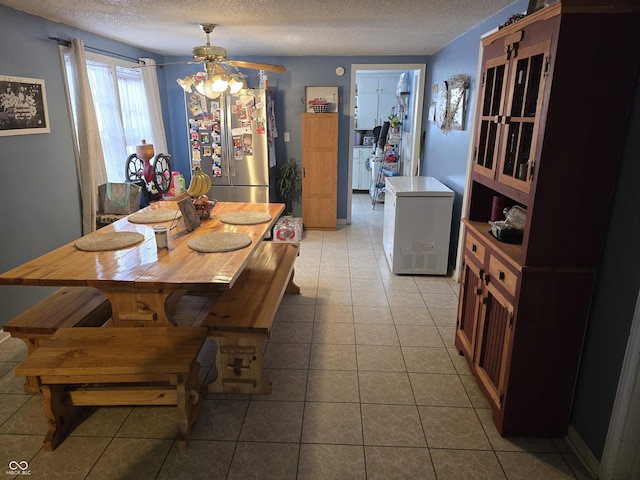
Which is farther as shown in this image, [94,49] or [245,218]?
[94,49]

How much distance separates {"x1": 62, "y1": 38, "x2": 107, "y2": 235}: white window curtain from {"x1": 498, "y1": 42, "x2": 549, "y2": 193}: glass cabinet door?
3288mm

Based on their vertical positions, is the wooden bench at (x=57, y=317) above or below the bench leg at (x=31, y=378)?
above

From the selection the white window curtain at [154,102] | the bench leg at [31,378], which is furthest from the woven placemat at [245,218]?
the white window curtain at [154,102]

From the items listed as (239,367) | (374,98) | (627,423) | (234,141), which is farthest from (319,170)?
(627,423)

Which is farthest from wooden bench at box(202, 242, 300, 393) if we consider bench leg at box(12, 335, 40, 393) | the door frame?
the door frame

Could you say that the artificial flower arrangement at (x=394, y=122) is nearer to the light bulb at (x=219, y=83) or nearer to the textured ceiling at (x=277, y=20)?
the textured ceiling at (x=277, y=20)

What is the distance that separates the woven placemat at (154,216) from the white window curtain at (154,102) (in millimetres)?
2292

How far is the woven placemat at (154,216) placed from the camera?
2.95m

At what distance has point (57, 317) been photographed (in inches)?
91.5

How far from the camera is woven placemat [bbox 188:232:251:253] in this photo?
2.36 meters

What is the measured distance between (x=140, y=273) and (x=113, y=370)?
45 centimetres

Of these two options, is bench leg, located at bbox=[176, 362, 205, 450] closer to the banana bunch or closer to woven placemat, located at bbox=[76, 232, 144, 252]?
woven placemat, located at bbox=[76, 232, 144, 252]

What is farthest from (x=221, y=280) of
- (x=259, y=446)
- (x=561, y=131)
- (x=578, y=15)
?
(x=578, y=15)

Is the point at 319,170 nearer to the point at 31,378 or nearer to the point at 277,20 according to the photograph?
the point at 277,20
